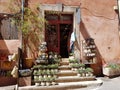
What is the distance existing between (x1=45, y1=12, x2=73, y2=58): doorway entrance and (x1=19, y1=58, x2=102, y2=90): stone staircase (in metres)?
1.51

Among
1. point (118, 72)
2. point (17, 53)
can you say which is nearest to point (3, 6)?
point (17, 53)

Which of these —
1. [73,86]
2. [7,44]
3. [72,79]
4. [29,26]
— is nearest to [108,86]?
[73,86]

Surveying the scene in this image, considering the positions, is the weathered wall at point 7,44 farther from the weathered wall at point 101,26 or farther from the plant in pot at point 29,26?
the weathered wall at point 101,26

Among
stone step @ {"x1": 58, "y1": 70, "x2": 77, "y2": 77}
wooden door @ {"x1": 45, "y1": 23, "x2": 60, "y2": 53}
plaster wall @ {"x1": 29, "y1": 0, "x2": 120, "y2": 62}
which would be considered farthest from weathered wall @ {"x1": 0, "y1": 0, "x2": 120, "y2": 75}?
stone step @ {"x1": 58, "y1": 70, "x2": 77, "y2": 77}

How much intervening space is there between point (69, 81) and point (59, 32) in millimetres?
3736

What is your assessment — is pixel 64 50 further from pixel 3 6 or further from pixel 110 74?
pixel 3 6

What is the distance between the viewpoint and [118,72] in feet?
43.9

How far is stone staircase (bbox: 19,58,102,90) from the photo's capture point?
36.0 ft

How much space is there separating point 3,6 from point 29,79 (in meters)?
4.29

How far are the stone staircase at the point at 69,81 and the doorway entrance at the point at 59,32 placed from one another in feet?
4.95

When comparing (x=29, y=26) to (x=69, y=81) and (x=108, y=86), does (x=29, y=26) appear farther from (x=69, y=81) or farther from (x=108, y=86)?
(x=108, y=86)

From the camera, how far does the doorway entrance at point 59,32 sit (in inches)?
562

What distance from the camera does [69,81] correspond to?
1184 cm

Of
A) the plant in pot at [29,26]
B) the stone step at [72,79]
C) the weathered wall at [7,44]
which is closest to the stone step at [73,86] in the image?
the stone step at [72,79]
